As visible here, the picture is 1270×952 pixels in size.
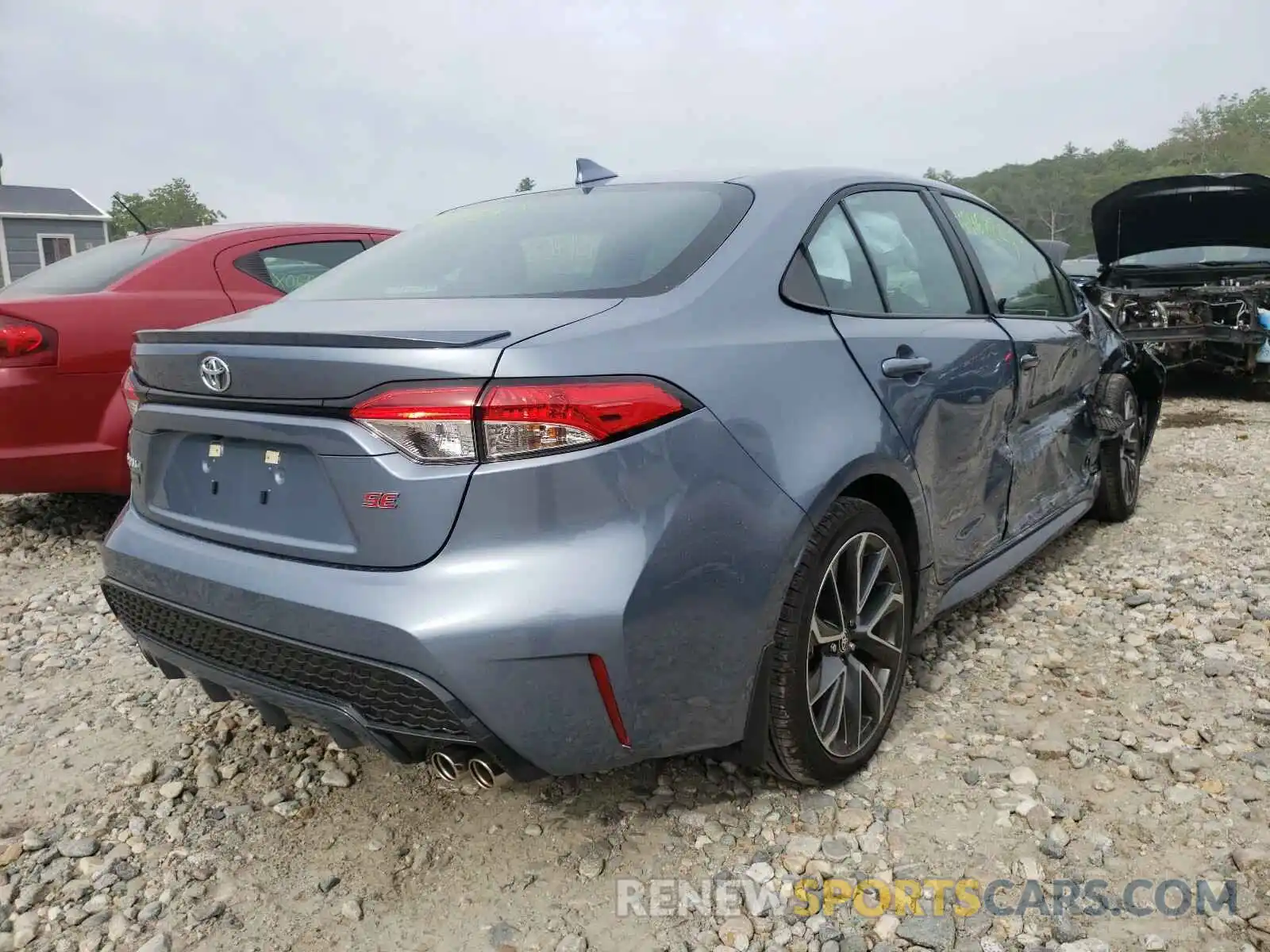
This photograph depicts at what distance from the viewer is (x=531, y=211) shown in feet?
8.79

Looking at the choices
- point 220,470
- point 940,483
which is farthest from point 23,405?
point 940,483

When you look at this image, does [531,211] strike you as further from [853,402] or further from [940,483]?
[940,483]

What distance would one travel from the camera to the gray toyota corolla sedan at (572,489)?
1.70 metres

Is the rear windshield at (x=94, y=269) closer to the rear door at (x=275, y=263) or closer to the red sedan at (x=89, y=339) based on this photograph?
the red sedan at (x=89, y=339)

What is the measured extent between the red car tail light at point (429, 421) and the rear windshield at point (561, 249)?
45 centimetres

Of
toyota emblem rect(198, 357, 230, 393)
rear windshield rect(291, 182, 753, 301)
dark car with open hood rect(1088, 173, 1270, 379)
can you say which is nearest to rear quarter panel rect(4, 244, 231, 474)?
rear windshield rect(291, 182, 753, 301)

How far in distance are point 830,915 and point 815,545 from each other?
75 centimetres

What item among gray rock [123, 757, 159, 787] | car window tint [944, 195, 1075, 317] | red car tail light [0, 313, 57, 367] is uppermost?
car window tint [944, 195, 1075, 317]

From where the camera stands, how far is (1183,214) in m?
8.05

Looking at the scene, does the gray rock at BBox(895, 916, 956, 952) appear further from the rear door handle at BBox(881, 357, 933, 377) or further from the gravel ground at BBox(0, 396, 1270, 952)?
the rear door handle at BBox(881, 357, 933, 377)

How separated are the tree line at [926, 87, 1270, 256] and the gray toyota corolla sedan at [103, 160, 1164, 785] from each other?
138 feet

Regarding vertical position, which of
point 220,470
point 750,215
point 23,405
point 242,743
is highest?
point 750,215

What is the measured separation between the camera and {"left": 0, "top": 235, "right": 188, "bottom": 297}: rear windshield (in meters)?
4.41

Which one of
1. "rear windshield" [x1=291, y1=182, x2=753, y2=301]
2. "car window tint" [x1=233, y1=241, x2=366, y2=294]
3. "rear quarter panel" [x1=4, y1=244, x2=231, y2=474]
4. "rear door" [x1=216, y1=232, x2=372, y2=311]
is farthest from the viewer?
"car window tint" [x1=233, y1=241, x2=366, y2=294]
